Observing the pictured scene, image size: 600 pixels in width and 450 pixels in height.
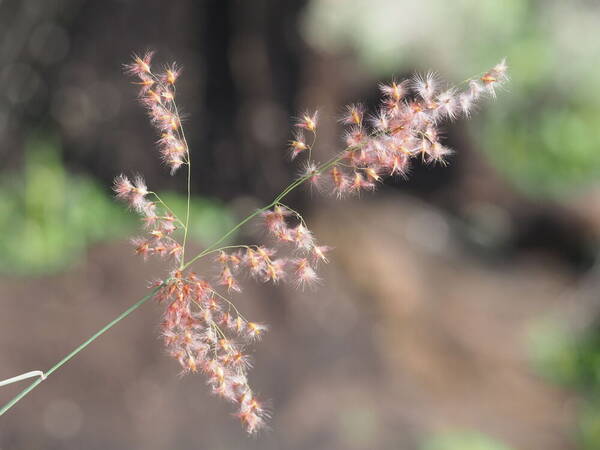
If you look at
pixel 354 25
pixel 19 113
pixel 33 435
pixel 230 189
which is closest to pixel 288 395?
pixel 33 435

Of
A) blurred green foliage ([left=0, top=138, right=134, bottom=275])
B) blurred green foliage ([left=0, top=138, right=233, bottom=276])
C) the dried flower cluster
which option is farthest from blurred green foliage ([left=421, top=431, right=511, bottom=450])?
the dried flower cluster

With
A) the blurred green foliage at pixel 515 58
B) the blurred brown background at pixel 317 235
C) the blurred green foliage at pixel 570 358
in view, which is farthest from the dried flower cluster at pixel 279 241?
the blurred green foliage at pixel 570 358

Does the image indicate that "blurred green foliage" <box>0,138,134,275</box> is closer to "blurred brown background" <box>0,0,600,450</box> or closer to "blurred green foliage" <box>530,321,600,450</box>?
"blurred brown background" <box>0,0,600,450</box>

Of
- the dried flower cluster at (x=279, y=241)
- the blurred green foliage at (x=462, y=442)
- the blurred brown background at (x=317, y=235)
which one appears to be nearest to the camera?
the dried flower cluster at (x=279, y=241)

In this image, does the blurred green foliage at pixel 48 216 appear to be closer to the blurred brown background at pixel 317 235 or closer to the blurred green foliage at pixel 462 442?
the blurred brown background at pixel 317 235

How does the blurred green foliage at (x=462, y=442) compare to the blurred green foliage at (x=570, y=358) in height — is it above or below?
below

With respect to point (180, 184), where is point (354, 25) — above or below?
above

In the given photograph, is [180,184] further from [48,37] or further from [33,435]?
[33,435]
